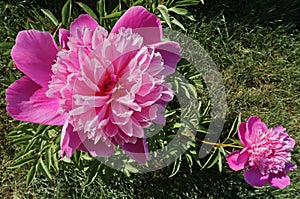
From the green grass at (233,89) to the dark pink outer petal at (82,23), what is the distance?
1.26 metres

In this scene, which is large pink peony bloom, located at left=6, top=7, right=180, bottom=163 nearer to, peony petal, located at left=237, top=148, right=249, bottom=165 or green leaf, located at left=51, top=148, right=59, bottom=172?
green leaf, located at left=51, top=148, right=59, bottom=172

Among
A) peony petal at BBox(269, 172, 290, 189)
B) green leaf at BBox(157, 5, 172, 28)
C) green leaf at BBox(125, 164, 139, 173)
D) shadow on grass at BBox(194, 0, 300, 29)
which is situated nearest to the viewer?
green leaf at BBox(157, 5, 172, 28)

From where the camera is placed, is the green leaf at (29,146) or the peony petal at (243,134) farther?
the peony petal at (243,134)

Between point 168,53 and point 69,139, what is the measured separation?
0.96 feet

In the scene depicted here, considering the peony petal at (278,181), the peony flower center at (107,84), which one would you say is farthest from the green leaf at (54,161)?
the peony petal at (278,181)

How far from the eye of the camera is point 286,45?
2307 millimetres

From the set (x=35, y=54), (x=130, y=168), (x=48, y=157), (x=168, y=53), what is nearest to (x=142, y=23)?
(x=168, y=53)

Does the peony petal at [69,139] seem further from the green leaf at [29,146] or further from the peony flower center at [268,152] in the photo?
the peony flower center at [268,152]

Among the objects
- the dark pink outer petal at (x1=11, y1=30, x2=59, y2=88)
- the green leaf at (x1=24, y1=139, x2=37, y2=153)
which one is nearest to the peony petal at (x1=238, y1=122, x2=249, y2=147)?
the green leaf at (x1=24, y1=139, x2=37, y2=153)

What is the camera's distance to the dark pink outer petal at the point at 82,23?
0.88 m

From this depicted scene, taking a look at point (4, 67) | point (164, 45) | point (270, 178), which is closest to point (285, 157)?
point (270, 178)

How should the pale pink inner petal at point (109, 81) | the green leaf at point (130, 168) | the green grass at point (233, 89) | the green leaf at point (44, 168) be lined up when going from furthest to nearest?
the green grass at point (233, 89)
the green leaf at point (130, 168)
the green leaf at point (44, 168)
the pale pink inner petal at point (109, 81)

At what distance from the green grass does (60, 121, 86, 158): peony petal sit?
1.20 metres

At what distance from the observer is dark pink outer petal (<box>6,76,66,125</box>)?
0.84 meters
